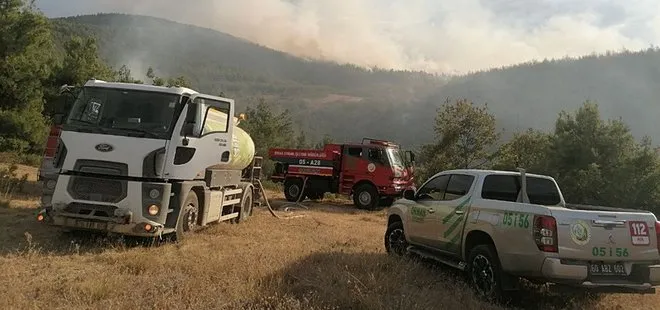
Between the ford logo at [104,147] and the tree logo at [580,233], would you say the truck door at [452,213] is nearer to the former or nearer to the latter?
→ the tree logo at [580,233]

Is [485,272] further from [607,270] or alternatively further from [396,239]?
[396,239]

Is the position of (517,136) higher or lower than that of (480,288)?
higher

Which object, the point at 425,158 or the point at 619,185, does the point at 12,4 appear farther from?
the point at 619,185

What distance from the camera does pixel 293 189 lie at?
22.7 meters

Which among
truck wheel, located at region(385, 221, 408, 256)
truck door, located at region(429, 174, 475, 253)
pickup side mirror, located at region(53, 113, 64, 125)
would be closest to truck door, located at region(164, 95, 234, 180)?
pickup side mirror, located at region(53, 113, 64, 125)

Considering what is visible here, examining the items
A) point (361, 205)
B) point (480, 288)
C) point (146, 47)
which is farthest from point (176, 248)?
point (146, 47)

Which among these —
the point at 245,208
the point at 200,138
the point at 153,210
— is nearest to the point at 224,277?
the point at 153,210

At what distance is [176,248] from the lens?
897cm

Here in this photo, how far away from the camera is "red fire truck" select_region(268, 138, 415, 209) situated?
2138 centimetres

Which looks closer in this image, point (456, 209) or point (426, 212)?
point (456, 209)

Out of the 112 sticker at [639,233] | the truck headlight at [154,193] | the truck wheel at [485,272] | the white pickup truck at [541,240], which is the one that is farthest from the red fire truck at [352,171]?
the 112 sticker at [639,233]

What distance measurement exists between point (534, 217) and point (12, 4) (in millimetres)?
25771

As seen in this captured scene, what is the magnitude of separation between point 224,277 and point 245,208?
24.6 feet

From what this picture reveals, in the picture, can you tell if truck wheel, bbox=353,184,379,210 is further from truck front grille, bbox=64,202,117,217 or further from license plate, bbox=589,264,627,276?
license plate, bbox=589,264,627,276
